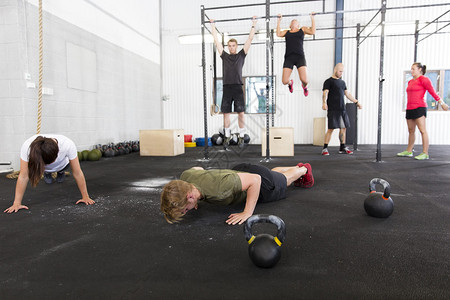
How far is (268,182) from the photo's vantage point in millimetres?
2094

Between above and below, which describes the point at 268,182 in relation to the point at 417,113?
below

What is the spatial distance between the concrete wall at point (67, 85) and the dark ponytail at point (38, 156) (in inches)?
98.4

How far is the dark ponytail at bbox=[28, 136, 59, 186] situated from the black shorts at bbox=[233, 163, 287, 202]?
1.22 meters

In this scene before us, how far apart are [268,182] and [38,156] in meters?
1.49

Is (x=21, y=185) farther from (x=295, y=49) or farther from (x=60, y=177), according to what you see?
(x=295, y=49)

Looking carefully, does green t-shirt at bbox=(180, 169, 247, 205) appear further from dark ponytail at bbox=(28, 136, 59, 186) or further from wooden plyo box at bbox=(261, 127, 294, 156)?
wooden plyo box at bbox=(261, 127, 294, 156)

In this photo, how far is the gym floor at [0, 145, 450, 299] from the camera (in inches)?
42.1

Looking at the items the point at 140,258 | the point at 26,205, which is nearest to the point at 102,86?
the point at 26,205

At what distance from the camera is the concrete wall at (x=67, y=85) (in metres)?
3.83

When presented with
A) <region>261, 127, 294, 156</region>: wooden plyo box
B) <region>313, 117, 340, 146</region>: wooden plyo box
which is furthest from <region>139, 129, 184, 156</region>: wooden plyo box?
<region>313, 117, 340, 146</region>: wooden plyo box

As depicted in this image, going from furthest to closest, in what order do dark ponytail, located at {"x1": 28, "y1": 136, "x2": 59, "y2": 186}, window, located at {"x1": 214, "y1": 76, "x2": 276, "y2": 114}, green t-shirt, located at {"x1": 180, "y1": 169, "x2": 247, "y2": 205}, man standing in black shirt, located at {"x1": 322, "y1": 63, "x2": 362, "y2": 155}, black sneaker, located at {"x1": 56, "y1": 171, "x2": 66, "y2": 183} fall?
window, located at {"x1": 214, "y1": 76, "x2": 276, "y2": 114}
man standing in black shirt, located at {"x1": 322, "y1": 63, "x2": 362, "y2": 155}
black sneaker, located at {"x1": 56, "y1": 171, "x2": 66, "y2": 183}
dark ponytail, located at {"x1": 28, "y1": 136, "x2": 59, "y2": 186}
green t-shirt, located at {"x1": 180, "y1": 169, "x2": 247, "y2": 205}

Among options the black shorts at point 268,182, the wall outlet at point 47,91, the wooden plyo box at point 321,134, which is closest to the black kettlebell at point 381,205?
the black shorts at point 268,182

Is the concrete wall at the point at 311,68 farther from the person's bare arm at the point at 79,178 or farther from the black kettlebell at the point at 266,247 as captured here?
the black kettlebell at the point at 266,247

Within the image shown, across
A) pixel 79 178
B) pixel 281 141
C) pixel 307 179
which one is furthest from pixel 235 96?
pixel 79 178
